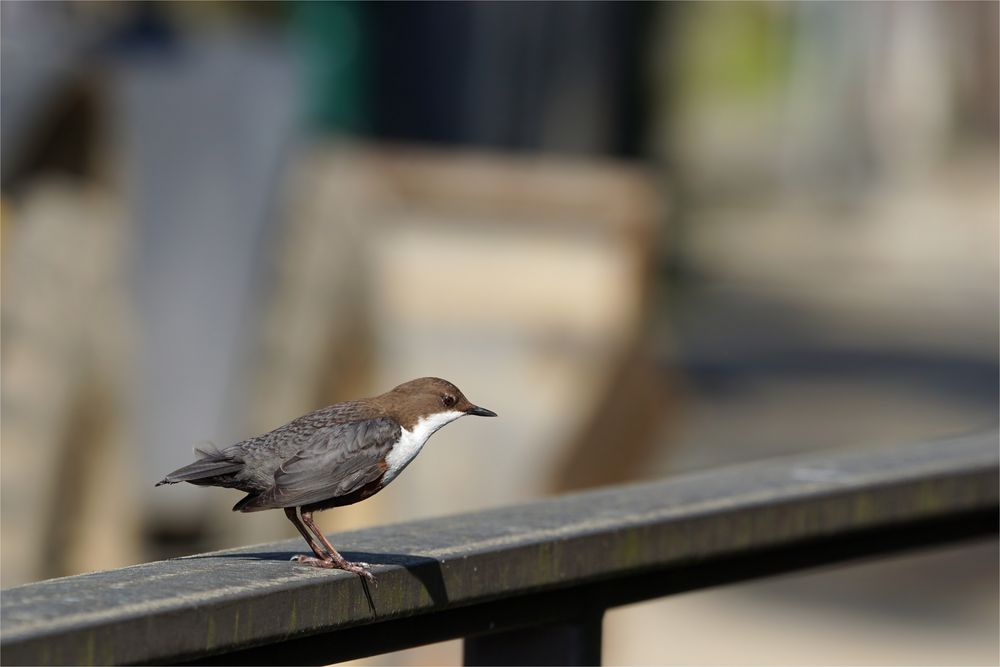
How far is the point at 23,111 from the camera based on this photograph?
6617 millimetres

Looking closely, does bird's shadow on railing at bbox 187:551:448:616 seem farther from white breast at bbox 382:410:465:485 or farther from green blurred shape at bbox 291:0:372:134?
green blurred shape at bbox 291:0:372:134

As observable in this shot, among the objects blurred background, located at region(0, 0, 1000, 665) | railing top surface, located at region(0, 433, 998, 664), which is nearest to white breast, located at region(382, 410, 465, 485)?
railing top surface, located at region(0, 433, 998, 664)

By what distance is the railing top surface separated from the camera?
1.73 meters

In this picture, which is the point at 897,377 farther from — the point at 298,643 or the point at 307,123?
the point at 298,643

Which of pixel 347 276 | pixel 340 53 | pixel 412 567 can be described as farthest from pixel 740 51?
pixel 412 567

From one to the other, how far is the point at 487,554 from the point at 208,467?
16.7 inches

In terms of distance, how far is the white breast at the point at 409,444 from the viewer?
226 centimetres

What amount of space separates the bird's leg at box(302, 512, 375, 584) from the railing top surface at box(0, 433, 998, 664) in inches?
0.6

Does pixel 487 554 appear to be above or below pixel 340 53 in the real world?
below

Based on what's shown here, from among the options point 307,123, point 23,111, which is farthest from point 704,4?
point 23,111

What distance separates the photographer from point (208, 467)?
7.06 feet

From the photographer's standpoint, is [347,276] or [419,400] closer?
[419,400]

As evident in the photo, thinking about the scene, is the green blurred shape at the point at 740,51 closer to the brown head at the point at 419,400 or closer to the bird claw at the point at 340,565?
the brown head at the point at 419,400

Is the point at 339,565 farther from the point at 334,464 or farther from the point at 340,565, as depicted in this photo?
the point at 334,464
